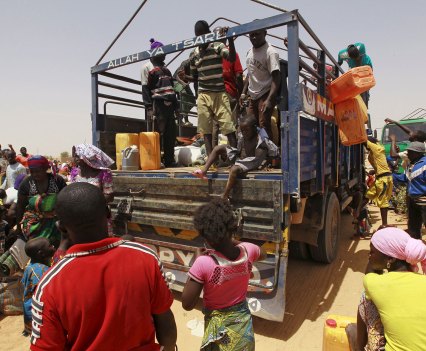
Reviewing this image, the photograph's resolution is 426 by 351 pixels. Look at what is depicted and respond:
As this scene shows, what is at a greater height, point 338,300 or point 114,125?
point 114,125

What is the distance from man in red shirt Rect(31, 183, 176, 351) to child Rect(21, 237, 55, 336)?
1.88m

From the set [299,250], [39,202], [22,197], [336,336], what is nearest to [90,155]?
[39,202]

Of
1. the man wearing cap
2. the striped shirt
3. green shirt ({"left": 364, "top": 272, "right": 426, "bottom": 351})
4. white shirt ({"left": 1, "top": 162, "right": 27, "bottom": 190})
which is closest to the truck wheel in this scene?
the man wearing cap

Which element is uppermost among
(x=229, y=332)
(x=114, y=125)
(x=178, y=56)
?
(x=178, y=56)

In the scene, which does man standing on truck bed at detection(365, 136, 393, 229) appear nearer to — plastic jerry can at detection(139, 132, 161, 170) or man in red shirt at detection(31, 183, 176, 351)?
plastic jerry can at detection(139, 132, 161, 170)

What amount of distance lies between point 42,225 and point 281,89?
9.67 ft

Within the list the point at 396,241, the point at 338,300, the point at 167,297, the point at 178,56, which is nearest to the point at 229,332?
the point at 167,297

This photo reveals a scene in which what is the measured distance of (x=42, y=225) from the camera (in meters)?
3.28

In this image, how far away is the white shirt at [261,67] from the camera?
12.0 ft

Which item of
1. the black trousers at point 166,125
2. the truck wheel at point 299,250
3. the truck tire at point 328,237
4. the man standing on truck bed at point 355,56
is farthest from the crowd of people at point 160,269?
the man standing on truck bed at point 355,56

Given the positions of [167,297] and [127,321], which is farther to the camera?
[167,297]

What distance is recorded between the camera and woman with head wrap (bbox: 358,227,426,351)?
58.9 inches

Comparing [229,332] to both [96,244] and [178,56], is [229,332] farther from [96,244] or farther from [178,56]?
[178,56]

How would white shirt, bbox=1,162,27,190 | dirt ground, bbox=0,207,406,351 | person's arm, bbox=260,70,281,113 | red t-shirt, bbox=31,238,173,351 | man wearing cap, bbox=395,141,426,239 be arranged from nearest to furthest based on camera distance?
red t-shirt, bbox=31,238,173,351 < dirt ground, bbox=0,207,406,351 < person's arm, bbox=260,70,281,113 < man wearing cap, bbox=395,141,426,239 < white shirt, bbox=1,162,27,190
